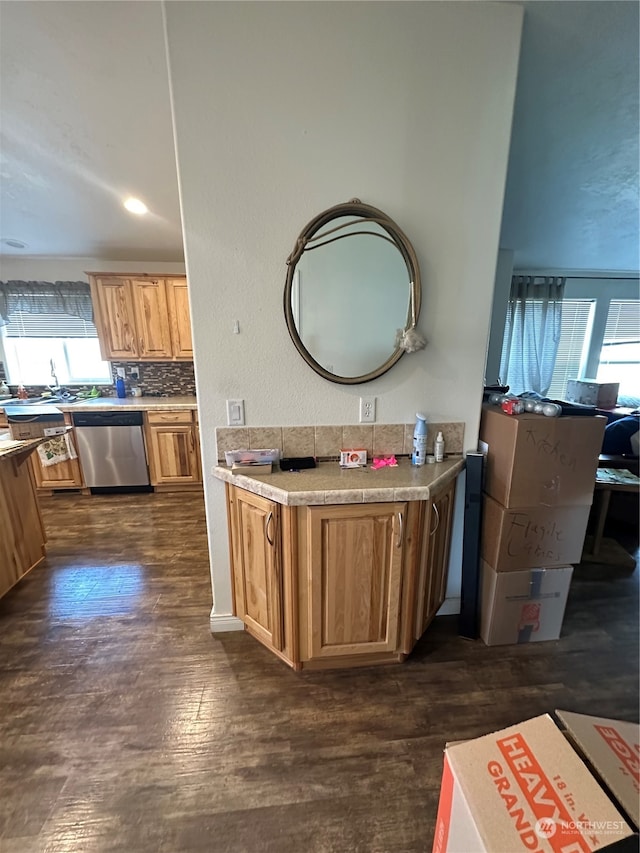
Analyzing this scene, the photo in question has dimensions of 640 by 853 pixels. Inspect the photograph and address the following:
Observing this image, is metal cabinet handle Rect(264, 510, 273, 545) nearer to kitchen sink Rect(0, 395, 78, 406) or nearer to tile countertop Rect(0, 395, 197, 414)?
tile countertop Rect(0, 395, 197, 414)

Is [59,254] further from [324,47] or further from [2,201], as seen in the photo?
[324,47]

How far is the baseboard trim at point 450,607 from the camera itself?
6.32 ft

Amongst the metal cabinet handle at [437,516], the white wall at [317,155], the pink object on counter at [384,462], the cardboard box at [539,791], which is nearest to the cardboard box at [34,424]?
the white wall at [317,155]

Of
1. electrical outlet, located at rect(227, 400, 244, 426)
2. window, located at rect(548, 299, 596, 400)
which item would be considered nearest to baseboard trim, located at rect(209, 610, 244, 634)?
electrical outlet, located at rect(227, 400, 244, 426)

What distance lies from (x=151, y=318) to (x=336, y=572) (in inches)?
130

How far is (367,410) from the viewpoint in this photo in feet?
5.45

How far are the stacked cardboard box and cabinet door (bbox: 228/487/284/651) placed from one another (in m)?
1.04

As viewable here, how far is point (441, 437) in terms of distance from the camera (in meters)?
1.67

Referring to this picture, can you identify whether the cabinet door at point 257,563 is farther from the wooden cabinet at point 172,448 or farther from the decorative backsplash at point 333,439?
the wooden cabinet at point 172,448

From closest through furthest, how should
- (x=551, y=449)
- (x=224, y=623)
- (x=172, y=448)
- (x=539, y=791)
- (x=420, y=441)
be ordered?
(x=539, y=791) < (x=551, y=449) < (x=420, y=441) < (x=224, y=623) < (x=172, y=448)

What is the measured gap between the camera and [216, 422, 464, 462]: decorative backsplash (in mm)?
1617

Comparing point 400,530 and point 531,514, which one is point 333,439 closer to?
point 400,530

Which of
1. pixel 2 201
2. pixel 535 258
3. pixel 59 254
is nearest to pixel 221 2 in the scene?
pixel 2 201

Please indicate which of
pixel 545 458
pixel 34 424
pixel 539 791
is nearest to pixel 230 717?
pixel 539 791
